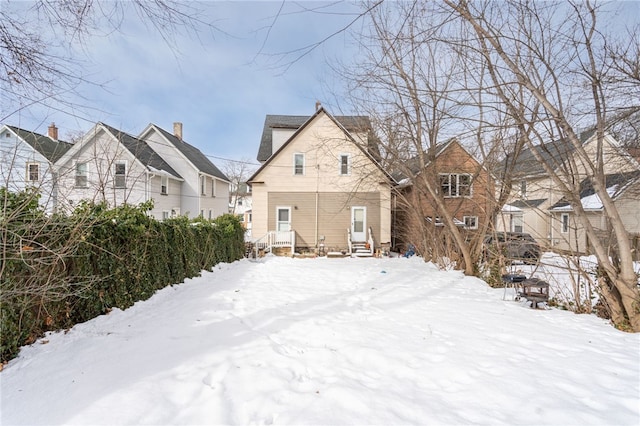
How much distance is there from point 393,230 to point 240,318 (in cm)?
1364

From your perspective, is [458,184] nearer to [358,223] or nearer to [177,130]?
[358,223]

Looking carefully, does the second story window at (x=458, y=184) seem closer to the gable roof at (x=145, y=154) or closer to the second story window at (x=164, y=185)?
the gable roof at (x=145, y=154)

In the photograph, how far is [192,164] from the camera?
62.0ft

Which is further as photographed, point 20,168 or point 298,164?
point 298,164

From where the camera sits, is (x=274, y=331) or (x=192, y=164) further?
(x=192, y=164)

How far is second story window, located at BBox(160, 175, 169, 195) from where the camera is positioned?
55.4 feet

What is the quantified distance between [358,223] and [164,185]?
1184 centimetres

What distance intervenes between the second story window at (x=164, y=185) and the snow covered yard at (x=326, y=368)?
13914 mm

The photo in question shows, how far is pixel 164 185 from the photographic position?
17.1m

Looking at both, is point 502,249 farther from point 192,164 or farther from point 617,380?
point 192,164

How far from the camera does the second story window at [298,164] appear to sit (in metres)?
15.0

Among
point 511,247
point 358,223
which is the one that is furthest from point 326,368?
point 358,223

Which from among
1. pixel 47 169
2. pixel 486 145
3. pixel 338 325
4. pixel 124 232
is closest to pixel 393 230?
pixel 486 145

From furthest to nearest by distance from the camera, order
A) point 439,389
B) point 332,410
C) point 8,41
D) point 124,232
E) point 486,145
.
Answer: point 486,145 → point 124,232 → point 8,41 → point 439,389 → point 332,410
